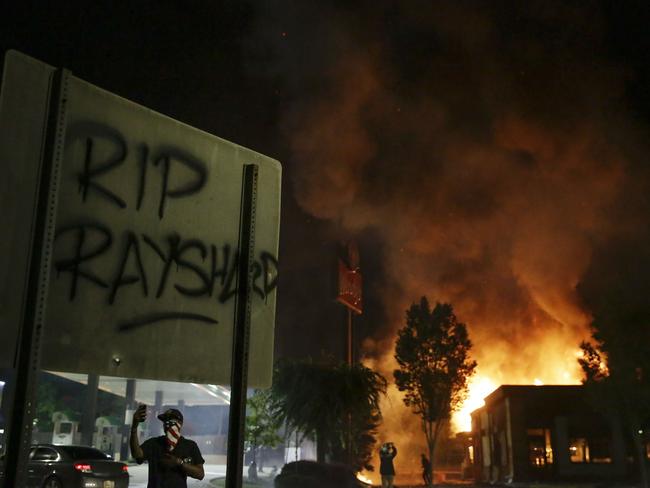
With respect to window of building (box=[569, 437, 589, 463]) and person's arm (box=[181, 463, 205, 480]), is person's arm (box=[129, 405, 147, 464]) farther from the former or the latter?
window of building (box=[569, 437, 589, 463])

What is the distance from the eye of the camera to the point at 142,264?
9.11ft

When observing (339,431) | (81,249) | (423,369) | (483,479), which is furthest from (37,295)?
(483,479)

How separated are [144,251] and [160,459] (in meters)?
2.43

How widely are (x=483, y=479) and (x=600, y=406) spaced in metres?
16.2

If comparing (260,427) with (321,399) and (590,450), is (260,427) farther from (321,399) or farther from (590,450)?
(590,450)

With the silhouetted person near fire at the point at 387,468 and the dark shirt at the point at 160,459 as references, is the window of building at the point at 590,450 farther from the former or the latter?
the dark shirt at the point at 160,459

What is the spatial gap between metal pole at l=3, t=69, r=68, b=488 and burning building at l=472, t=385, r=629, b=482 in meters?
37.7

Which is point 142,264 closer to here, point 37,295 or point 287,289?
point 37,295

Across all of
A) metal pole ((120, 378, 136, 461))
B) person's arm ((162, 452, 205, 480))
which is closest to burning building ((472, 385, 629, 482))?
metal pole ((120, 378, 136, 461))

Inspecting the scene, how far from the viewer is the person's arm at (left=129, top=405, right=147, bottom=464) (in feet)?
13.1

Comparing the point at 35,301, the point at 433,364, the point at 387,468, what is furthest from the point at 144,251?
the point at 433,364

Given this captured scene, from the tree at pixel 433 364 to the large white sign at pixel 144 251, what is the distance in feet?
122

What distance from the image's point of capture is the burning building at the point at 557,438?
123 ft

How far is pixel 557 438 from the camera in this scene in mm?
38719
